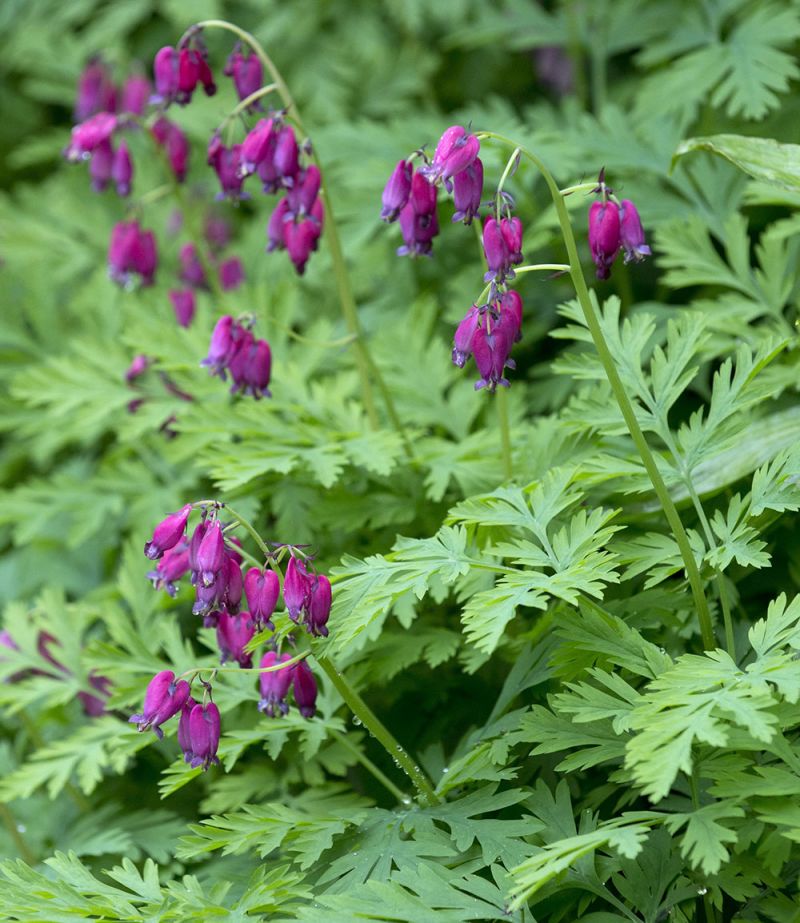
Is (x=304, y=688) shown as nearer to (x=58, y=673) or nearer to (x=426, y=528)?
(x=426, y=528)

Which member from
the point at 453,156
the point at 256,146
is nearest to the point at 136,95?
the point at 256,146

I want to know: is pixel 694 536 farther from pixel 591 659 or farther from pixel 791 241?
pixel 791 241

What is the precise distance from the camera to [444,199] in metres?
3.47

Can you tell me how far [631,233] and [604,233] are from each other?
0.09 m

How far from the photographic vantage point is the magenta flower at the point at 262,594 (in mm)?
2029

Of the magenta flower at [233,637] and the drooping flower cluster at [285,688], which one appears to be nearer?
the drooping flower cluster at [285,688]

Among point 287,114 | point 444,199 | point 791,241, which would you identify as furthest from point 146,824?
point 791,241

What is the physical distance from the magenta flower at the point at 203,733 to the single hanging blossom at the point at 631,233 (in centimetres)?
123

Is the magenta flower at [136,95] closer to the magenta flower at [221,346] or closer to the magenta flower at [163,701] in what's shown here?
the magenta flower at [221,346]

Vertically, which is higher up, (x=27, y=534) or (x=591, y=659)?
(x=591, y=659)

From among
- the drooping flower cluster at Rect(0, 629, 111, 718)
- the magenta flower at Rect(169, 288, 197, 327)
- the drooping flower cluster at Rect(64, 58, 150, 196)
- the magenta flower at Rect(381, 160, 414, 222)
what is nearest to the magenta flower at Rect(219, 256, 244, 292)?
the magenta flower at Rect(169, 288, 197, 327)

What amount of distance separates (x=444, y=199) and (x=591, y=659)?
1877mm

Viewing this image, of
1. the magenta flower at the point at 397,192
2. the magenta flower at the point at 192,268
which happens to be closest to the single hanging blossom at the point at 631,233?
the magenta flower at the point at 397,192

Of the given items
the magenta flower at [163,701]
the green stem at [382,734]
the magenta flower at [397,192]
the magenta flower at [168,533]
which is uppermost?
the magenta flower at [397,192]
